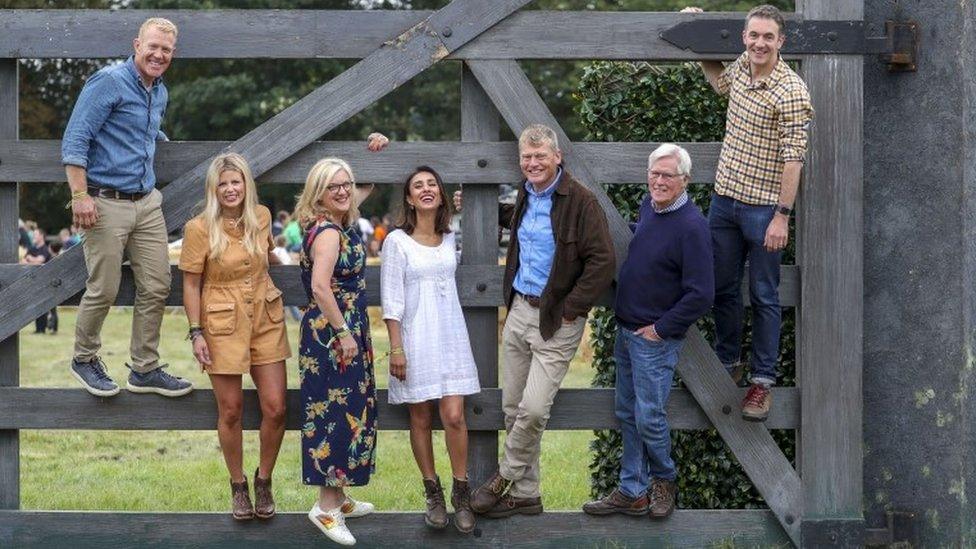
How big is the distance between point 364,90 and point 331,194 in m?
0.52

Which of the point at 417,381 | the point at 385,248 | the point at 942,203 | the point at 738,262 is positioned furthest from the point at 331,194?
the point at 942,203

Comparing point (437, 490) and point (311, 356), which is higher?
point (311, 356)

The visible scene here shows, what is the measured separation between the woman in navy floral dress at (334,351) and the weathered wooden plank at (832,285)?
1.94 m

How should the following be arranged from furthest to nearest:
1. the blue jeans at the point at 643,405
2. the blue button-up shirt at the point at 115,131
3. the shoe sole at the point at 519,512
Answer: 1. the shoe sole at the point at 519,512
2. the blue jeans at the point at 643,405
3. the blue button-up shirt at the point at 115,131

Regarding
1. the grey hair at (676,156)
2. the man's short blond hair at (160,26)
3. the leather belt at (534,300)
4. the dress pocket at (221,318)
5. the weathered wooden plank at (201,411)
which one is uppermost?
the man's short blond hair at (160,26)

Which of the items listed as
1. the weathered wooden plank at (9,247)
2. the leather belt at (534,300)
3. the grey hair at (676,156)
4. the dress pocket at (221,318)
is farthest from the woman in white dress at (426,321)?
the weathered wooden plank at (9,247)

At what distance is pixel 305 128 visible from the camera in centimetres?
643

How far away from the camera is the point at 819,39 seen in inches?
255

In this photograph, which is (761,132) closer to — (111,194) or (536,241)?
(536,241)

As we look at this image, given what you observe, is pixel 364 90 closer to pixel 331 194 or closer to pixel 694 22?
pixel 331 194

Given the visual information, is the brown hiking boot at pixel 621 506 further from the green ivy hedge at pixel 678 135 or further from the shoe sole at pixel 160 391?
the shoe sole at pixel 160 391

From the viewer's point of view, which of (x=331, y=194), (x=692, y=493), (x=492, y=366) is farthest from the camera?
(x=692, y=493)

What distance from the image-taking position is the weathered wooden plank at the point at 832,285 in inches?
257

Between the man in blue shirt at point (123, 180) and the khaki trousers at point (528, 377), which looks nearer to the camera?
the man in blue shirt at point (123, 180)
